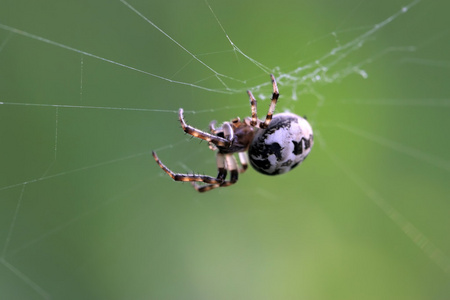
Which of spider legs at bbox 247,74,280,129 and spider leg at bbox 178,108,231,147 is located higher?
spider legs at bbox 247,74,280,129

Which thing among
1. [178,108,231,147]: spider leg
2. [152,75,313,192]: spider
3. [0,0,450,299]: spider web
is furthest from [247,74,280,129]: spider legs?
[0,0,450,299]: spider web

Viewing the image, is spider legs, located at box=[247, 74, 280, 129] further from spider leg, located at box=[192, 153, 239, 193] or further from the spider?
spider leg, located at box=[192, 153, 239, 193]

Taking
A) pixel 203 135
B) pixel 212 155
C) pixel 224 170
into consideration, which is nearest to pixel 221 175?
pixel 224 170

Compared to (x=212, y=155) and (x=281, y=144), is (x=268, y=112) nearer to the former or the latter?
(x=281, y=144)

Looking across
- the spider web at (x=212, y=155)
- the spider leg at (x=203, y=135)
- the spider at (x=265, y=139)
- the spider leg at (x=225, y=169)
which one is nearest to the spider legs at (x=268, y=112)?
the spider at (x=265, y=139)

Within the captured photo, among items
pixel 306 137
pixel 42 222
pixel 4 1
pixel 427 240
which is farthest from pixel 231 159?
pixel 427 240

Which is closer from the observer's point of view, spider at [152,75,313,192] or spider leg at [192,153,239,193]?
spider at [152,75,313,192]
